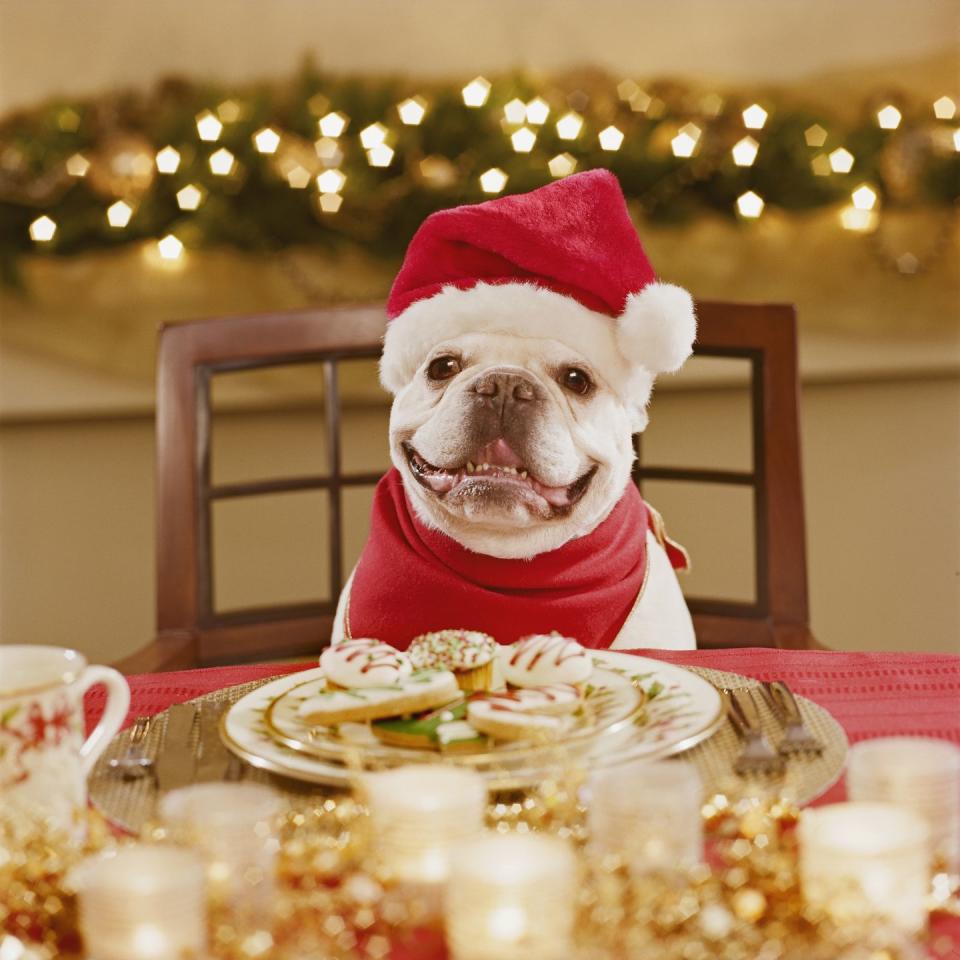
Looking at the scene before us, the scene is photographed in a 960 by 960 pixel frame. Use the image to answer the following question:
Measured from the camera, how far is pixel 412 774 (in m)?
0.50

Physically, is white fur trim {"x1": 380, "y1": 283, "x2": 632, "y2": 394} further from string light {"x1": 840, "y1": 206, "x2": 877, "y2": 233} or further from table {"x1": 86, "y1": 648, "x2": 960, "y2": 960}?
string light {"x1": 840, "y1": 206, "x2": 877, "y2": 233}

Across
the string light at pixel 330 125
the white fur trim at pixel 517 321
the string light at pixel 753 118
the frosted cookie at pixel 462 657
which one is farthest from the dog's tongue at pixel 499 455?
the string light at pixel 753 118

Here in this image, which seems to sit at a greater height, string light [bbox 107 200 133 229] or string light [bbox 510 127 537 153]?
string light [bbox 510 127 537 153]

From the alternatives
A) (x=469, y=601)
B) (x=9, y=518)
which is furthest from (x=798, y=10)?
(x=9, y=518)

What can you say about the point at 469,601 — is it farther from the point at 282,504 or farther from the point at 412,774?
the point at 282,504

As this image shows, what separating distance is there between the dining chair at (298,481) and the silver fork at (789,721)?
572 mm

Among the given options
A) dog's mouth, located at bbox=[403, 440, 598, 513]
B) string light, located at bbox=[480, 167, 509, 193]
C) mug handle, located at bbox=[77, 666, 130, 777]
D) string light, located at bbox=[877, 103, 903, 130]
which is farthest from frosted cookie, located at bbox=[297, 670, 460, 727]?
string light, located at bbox=[877, 103, 903, 130]

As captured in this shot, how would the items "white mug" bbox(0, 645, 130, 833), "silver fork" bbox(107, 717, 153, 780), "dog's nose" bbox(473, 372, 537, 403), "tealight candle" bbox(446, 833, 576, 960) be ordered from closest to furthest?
"tealight candle" bbox(446, 833, 576, 960) < "white mug" bbox(0, 645, 130, 833) < "silver fork" bbox(107, 717, 153, 780) < "dog's nose" bbox(473, 372, 537, 403)

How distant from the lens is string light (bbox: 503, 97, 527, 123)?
2.06 m

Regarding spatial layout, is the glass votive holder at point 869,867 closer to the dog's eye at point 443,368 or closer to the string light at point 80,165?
the dog's eye at point 443,368

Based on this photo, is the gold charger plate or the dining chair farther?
the dining chair

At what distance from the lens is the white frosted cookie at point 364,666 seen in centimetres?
69

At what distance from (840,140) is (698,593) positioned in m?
0.88

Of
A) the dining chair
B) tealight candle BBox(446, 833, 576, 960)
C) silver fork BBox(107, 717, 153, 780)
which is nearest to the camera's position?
tealight candle BBox(446, 833, 576, 960)
